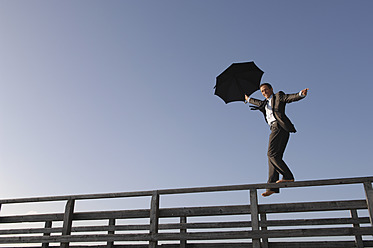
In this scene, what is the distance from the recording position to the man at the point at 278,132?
263 inches

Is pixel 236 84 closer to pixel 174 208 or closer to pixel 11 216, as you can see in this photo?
pixel 174 208

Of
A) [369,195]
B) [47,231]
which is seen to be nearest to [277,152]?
[369,195]

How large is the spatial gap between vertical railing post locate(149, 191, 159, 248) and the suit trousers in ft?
7.62

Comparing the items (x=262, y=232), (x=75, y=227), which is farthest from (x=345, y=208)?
(x=75, y=227)

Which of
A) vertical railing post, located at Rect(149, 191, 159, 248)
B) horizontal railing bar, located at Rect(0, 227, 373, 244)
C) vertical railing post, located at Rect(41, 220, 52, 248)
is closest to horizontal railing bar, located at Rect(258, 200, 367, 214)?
horizontal railing bar, located at Rect(0, 227, 373, 244)

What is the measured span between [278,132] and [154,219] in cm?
307

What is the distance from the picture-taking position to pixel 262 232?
5.67 metres

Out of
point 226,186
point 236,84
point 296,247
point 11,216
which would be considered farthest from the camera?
point 236,84

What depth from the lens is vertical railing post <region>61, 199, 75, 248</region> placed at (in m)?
6.78

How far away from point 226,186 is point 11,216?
16.6 feet

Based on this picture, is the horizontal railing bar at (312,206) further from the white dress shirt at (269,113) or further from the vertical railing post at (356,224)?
the white dress shirt at (269,113)

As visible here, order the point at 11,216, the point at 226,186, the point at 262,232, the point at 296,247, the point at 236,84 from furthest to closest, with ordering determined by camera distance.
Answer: the point at 236,84, the point at 11,216, the point at 296,247, the point at 226,186, the point at 262,232

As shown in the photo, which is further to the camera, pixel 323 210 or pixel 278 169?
pixel 278 169

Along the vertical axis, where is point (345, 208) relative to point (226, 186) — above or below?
below
